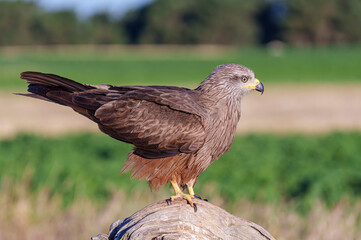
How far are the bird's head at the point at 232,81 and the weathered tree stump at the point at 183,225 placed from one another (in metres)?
0.82

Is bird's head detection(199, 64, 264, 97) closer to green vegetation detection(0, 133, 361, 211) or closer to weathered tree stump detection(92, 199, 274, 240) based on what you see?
weathered tree stump detection(92, 199, 274, 240)

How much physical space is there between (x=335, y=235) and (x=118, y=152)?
784 cm

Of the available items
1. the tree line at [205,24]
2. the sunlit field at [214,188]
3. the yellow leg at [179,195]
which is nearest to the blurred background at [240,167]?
the sunlit field at [214,188]

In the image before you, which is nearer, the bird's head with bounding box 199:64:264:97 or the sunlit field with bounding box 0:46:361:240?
the bird's head with bounding box 199:64:264:97

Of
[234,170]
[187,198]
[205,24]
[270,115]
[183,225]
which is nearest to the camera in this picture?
[183,225]

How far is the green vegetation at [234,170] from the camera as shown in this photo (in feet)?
29.1

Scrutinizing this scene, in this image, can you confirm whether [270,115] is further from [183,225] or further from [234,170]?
[183,225]

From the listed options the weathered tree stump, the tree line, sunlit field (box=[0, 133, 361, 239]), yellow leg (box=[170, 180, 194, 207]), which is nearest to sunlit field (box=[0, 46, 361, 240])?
sunlit field (box=[0, 133, 361, 239])

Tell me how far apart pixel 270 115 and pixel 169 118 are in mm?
22844

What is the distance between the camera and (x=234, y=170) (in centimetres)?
1112

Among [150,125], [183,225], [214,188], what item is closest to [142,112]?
[150,125]

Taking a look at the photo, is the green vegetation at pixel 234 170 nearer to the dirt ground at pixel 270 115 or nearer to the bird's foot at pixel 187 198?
the bird's foot at pixel 187 198

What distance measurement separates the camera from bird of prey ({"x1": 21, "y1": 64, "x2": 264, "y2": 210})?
379 centimetres

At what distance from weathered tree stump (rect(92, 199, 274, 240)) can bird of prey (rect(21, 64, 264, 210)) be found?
15 cm
